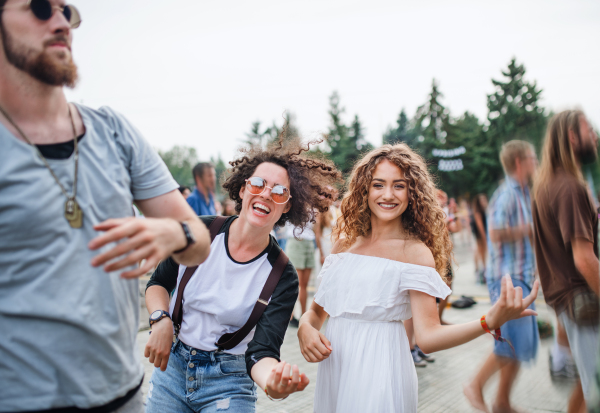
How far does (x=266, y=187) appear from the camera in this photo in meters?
2.32

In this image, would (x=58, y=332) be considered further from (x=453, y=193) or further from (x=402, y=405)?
(x=453, y=193)

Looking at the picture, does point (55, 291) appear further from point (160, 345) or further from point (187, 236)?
point (160, 345)

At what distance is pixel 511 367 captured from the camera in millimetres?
3385

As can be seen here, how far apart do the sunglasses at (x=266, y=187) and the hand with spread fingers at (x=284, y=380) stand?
932mm

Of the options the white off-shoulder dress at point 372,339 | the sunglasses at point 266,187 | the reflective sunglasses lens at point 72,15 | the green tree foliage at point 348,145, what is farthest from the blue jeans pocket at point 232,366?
the green tree foliage at point 348,145

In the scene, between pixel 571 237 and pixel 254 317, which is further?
pixel 571 237

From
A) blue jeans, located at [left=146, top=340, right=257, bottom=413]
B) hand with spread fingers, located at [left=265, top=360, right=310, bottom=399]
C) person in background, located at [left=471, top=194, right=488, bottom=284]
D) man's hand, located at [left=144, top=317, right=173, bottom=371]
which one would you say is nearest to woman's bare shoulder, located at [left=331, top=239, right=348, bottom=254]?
blue jeans, located at [left=146, top=340, right=257, bottom=413]

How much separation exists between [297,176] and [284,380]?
48.1 inches

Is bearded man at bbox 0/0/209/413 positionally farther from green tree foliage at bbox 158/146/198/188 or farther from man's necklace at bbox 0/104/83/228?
green tree foliage at bbox 158/146/198/188

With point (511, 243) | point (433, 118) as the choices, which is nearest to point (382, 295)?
point (511, 243)

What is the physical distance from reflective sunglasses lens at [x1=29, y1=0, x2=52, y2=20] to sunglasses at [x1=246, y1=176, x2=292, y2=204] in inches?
51.5

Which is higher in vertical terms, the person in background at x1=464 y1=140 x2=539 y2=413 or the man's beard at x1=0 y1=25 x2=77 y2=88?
the man's beard at x1=0 y1=25 x2=77 y2=88

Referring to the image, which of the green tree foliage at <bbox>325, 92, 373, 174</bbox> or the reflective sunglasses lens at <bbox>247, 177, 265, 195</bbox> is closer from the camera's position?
the reflective sunglasses lens at <bbox>247, 177, 265, 195</bbox>

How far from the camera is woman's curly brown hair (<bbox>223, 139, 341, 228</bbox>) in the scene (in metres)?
2.52
